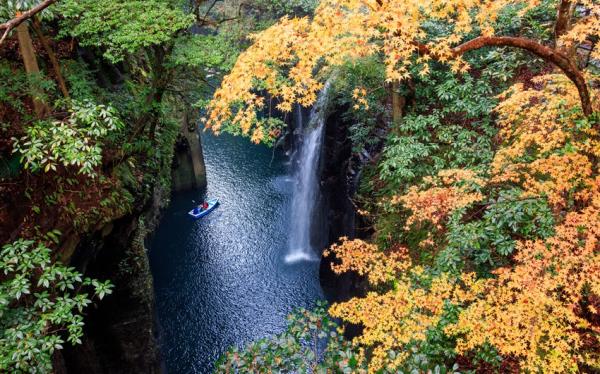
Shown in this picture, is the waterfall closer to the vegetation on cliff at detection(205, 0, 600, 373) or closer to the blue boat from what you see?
the blue boat

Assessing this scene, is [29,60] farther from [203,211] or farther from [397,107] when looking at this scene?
[203,211]

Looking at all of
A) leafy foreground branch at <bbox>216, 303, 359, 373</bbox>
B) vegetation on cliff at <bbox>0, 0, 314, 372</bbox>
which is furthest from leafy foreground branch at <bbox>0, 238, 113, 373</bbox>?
leafy foreground branch at <bbox>216, 303, 359, 373</bbox>

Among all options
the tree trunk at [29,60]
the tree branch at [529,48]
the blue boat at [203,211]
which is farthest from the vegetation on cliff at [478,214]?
the blue boat at [203,211]

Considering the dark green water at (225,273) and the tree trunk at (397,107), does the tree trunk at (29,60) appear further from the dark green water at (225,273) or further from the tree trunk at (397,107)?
the dark green water at (225,273)

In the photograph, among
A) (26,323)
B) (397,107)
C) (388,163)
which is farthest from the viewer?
(397,107)

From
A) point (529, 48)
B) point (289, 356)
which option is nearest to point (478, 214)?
point (529, 48)

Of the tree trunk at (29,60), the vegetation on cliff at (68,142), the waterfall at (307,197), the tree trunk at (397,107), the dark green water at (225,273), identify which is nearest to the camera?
the vegetation on cliff at (68,142)
